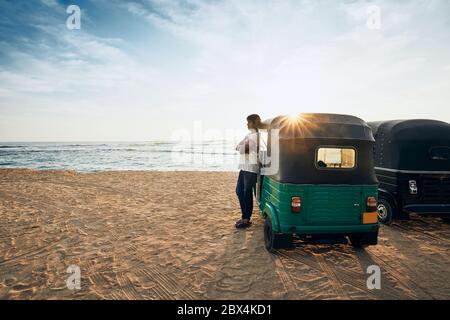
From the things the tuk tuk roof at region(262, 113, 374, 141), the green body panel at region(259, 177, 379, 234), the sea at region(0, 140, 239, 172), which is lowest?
the sea at region(0, 140, 239, 172)

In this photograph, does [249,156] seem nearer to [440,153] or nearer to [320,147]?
[320,147]

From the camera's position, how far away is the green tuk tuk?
13.9 feet

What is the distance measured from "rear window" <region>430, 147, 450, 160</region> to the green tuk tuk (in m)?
2.74

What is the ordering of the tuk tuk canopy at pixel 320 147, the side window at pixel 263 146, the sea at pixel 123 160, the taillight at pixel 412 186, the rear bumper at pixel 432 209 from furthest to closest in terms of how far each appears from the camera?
the sea at pixel 123 160 → the taillight at pixel 412 186 → the rear bumper at pixel 432 209 → the side window at pixel 263 146 → the tuk tuk canopy at pixel 320 147

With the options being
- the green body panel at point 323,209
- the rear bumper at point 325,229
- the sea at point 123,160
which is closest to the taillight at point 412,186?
the green body panel at point 323,209

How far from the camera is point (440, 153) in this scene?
19.9 feet

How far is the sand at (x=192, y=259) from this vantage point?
3.54 m

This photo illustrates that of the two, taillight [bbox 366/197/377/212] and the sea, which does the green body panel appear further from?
the sea

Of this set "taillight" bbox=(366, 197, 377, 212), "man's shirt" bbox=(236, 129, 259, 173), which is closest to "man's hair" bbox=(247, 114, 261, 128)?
"man's shirt" bbox=(236, 129, 259, 173)

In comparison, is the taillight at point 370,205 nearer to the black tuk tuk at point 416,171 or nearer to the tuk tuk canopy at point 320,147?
the tuk tuk canopy at point 320,147

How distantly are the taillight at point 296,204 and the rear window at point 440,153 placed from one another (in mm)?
4106

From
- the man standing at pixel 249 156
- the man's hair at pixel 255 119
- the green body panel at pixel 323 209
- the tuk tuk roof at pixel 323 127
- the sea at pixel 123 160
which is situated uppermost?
the man's hair at pixel 255 119
